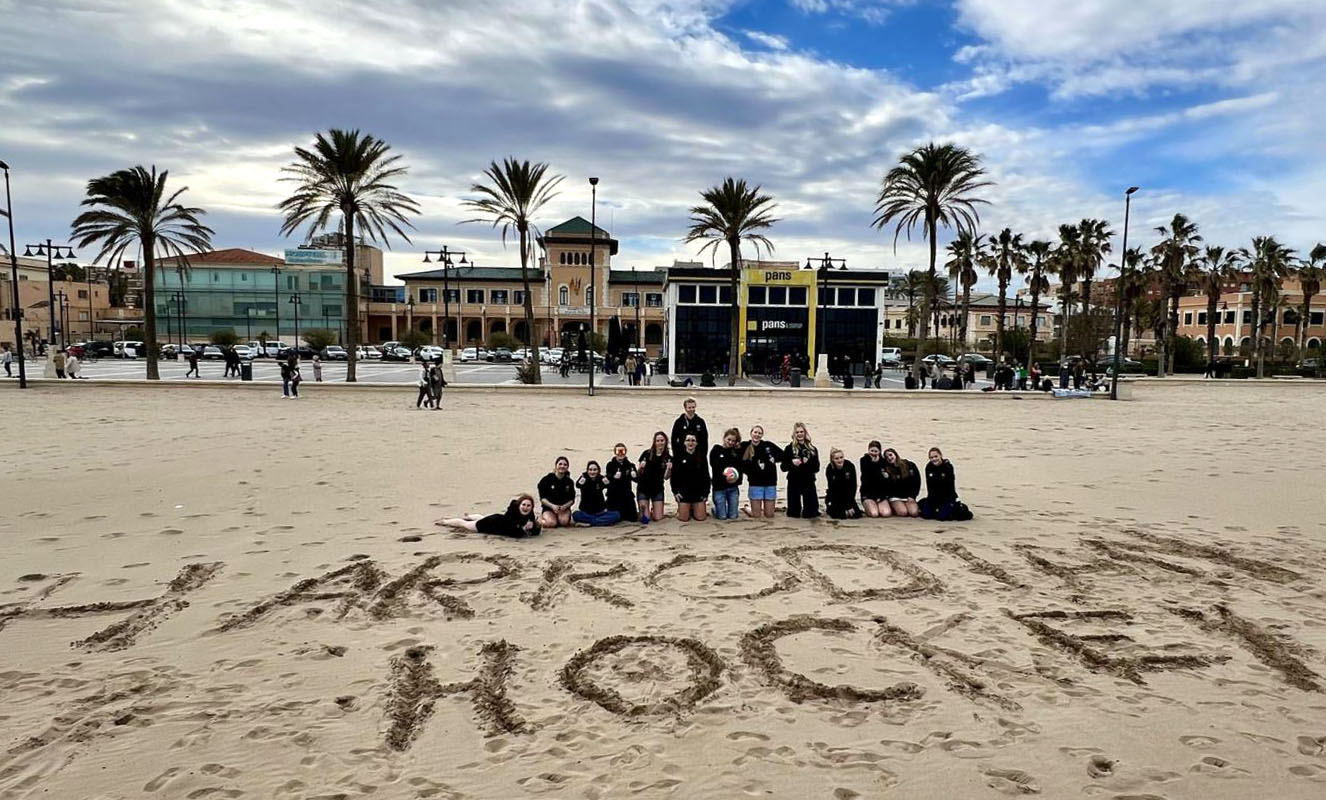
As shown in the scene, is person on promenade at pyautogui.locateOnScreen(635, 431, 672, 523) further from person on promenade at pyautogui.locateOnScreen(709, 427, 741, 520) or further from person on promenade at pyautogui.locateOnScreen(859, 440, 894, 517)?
person on promenade at pyautogui.locateOnScreen(859, 440, 894, 517)

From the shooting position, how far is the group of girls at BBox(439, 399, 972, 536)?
385 inches

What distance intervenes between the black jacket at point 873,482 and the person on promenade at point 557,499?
397 cm

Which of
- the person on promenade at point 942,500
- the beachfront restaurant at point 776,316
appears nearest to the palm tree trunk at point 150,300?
the beachfront restaurant at point 776,316

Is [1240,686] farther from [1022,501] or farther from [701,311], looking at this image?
[701,311]

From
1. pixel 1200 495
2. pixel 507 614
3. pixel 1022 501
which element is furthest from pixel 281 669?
pixel 1200 495

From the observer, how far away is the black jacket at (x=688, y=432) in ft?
33.8

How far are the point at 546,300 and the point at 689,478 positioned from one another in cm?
8171

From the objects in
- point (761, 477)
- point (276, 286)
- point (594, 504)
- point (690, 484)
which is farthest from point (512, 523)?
point (276, 286)

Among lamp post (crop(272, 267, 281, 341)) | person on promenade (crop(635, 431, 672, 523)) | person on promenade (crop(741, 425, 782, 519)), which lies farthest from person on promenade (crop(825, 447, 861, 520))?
lamp post (crop(272, 267, 281, 341))

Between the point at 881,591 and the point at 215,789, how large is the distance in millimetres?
5471

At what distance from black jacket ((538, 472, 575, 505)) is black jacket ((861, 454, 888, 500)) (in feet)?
13.0

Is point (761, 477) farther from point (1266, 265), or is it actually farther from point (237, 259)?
point (237, 259)

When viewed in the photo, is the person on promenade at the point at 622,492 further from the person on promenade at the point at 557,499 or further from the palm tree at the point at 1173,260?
the palm tree at the point at 1173,260

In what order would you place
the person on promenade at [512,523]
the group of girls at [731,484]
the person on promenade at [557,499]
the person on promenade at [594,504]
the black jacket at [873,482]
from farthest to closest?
the black jacket at [873,482]
the group of girls at [731,484]
the person on promenade at [594,504]
the person on promenade at [557,499]
the person on promenade at [512,523]
